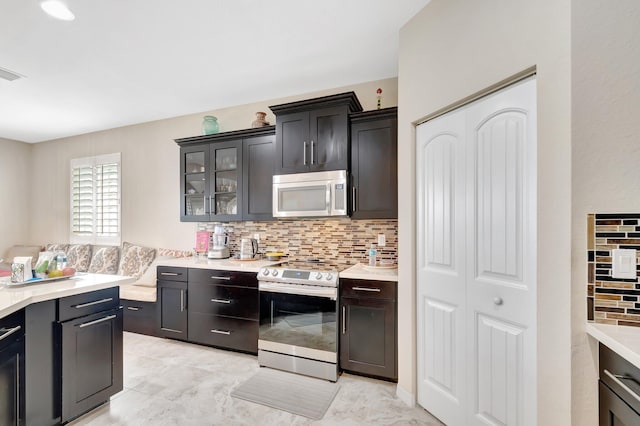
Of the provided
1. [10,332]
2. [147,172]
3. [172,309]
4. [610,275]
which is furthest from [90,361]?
[147,172]

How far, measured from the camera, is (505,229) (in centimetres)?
159

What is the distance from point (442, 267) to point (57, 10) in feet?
10.5

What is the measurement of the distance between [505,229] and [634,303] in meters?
0.55

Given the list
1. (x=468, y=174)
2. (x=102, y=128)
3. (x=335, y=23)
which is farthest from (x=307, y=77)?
(x=102, y=128)

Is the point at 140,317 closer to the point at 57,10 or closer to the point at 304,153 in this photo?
the point at 304,153

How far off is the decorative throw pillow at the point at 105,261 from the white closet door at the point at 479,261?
173 inches

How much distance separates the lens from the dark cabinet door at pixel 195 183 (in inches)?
143

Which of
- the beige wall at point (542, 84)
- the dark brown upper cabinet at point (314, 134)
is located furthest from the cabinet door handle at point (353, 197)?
the beige wall at point (542, 84)

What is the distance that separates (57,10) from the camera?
6.83 ft

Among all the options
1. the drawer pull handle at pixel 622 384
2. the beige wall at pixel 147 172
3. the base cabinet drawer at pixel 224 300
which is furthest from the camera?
the beige wall at pixel 147 172

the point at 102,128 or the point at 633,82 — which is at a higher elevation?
the point at 102,128

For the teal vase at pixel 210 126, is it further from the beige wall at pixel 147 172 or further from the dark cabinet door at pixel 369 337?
the dark cabinet door at pixel 369 337

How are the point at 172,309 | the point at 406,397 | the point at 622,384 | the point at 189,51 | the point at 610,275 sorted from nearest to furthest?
the point at 622,384 < the point at 610,275 < the point at 406,397 < the point at 189,51 < the point at 172,309

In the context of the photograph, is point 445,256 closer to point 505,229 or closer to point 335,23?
point 505,229
